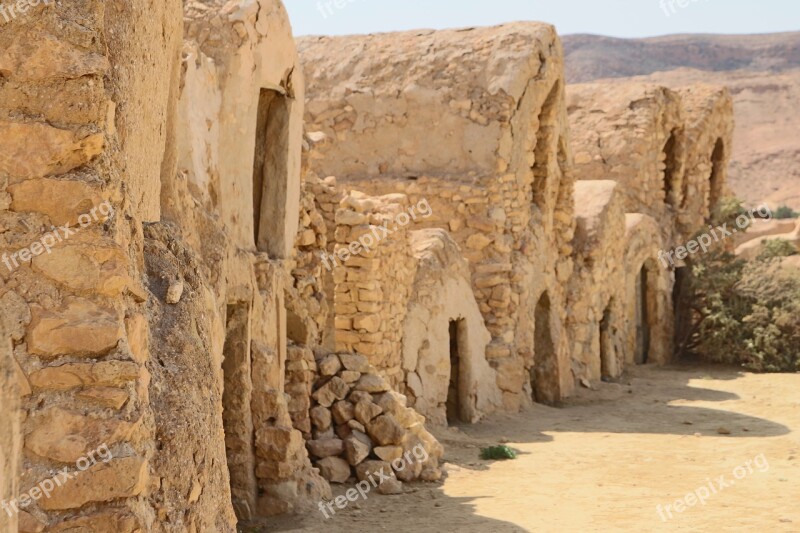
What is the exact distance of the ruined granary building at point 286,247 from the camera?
3002mm

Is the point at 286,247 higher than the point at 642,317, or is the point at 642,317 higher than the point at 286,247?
the point at 286,247

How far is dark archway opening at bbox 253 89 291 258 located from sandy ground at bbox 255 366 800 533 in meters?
2.08

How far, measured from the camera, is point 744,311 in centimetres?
1756

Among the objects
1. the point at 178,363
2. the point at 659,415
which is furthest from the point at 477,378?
the point at 178,363

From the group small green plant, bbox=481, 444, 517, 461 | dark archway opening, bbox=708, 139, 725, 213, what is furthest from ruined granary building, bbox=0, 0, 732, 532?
dark archway opening, bbox=708, 139, 725, 213

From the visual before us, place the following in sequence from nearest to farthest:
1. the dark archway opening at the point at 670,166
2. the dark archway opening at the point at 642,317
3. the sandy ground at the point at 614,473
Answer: the sandy ground at the point at 614,473 < the dark archway opening at the point at 642,317 < the dark archway opening at the point at 670,166

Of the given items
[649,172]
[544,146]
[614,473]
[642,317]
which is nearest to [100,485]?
[614,473]

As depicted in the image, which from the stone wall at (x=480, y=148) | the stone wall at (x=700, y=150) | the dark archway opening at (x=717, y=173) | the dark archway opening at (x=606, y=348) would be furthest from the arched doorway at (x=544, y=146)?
the dark archway opening at (x=717, y=173)

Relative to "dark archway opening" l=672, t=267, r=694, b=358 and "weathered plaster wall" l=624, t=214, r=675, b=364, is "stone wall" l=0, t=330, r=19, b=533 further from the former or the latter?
"dark archway opening" l=672, t=267, r=694, b=358

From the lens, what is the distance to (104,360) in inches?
119

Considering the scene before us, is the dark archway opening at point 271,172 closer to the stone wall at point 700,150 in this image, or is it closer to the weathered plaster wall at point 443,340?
the weathered plaster wall at point 443,340

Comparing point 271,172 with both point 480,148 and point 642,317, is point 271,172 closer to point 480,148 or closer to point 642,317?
point 480,148

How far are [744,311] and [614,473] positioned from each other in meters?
9.72

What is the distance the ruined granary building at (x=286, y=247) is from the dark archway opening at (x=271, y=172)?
19mm
